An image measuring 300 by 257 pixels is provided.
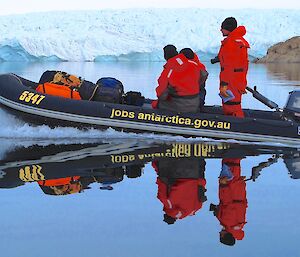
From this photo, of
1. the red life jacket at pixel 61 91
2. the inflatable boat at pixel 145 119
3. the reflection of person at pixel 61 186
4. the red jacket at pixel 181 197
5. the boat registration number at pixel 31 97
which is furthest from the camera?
the red life jacket at pixel 61 91

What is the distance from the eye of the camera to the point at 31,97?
6.35 meters

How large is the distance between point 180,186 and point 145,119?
8.05 feet

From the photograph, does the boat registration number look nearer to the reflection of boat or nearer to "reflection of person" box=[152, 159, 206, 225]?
the reflection of boat

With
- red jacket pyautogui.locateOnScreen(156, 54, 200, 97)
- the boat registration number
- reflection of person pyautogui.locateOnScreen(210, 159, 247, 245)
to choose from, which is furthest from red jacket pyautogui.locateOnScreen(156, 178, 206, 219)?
the boat registration number

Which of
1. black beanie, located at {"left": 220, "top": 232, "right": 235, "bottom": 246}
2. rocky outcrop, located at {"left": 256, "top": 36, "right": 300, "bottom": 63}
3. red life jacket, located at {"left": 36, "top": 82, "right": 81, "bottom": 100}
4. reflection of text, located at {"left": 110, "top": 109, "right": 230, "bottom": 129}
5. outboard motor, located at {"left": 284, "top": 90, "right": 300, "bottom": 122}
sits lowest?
black beanie, located at {"left": 220, "top": 232, "right": 235, "bottom": 246}

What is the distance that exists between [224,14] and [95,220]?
214ft

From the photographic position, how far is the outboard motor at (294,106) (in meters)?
6.20

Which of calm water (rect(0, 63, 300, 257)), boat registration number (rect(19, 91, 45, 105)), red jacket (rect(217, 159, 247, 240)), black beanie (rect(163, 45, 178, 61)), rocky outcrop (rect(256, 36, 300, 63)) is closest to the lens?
calm water (rect(0, 63, 300, 257))

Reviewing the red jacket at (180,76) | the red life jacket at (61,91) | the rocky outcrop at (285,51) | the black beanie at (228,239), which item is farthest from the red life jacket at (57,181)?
the rocky outcrop at (285,51)

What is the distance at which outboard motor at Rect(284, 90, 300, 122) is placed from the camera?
20.3ft

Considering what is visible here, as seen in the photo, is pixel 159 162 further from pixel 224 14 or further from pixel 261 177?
pixel 224 14

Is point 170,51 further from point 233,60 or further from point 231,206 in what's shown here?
point 231,206

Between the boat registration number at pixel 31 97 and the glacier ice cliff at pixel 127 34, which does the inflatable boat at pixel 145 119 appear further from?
the glacier ice cliff at pixel 127 34

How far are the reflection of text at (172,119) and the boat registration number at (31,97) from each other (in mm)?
909
